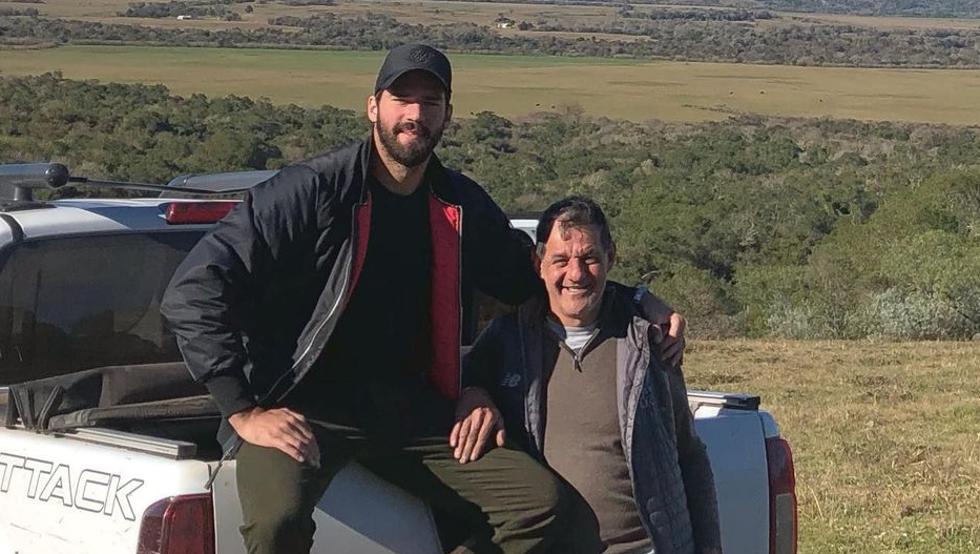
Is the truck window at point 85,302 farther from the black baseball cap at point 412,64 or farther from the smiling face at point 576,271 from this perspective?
the smiling face at point 576,271

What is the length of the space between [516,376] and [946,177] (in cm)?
2702

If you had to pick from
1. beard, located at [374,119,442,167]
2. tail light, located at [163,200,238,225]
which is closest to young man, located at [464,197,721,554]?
beard, located at [374,119,442,167]

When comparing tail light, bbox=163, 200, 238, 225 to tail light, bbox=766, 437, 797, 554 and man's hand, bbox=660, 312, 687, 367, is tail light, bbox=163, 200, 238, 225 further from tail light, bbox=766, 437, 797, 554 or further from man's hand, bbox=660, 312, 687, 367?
tail light, bbox=766, 437, 797, 554

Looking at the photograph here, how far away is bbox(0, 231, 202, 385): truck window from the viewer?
13.9 ft

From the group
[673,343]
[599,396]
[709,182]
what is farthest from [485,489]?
[709,182]

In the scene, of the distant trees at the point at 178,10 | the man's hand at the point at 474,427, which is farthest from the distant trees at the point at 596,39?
the man's hand at the point at 474,427

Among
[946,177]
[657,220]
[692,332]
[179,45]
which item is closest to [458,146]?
[657,220]

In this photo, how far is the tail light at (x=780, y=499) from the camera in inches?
153

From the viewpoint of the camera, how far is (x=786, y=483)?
3.89 metres

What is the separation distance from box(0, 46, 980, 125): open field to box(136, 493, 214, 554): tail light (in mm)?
51498

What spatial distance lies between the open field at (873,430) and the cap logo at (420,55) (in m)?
4.08

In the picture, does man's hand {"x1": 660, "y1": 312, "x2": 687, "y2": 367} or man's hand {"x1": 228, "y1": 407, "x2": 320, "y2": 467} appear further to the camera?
man's hand {"x1": 660, "y1": 312, "x2": 687, "y2": 367}

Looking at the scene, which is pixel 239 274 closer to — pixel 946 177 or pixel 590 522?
pixel 590 522

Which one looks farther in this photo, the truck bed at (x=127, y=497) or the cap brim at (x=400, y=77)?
the cap brim at (x=400, y=77)
